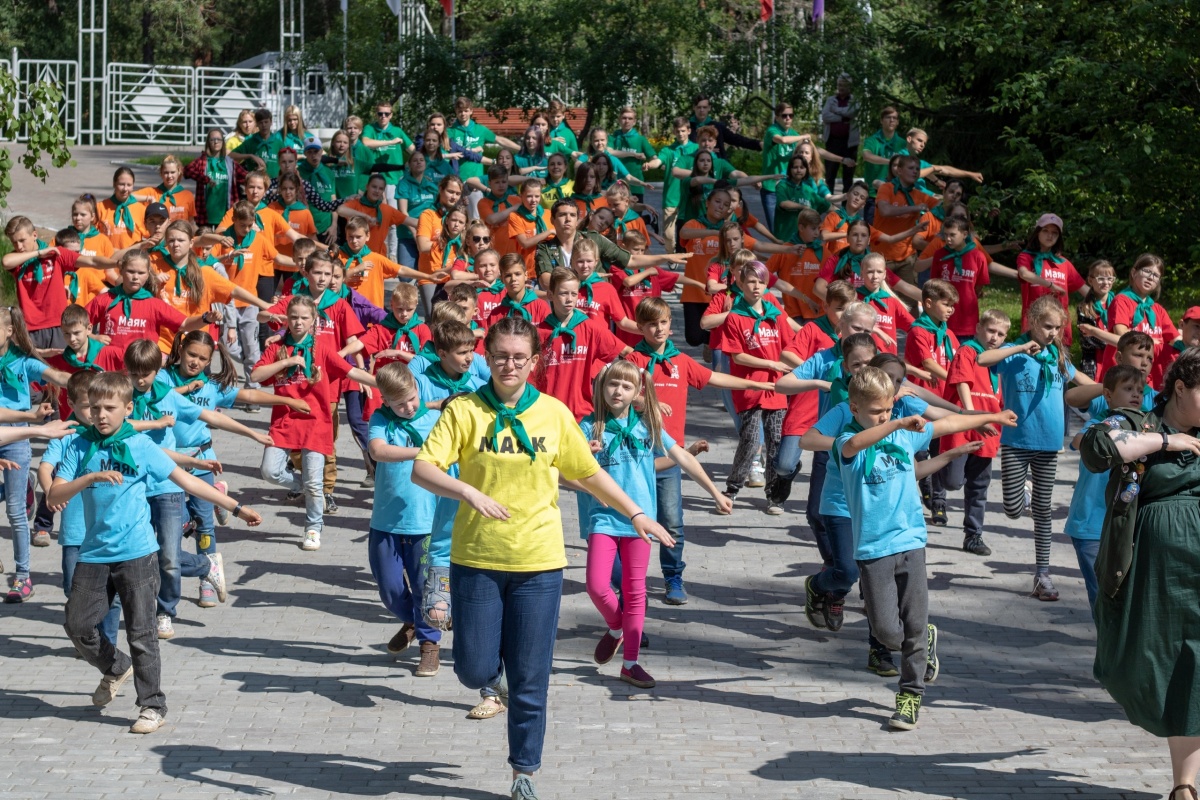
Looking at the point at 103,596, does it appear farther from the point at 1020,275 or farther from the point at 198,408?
the point at 1020,275

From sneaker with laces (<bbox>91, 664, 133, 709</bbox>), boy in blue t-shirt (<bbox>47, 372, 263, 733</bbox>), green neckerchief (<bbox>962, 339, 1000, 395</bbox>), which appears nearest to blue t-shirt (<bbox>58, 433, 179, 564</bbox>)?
boy in blue t-shirt (<bbox>47, 372, 263, 733</bbox>)

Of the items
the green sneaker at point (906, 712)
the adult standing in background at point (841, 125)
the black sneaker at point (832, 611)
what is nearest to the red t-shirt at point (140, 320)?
the black sneaker at point (832, 611)

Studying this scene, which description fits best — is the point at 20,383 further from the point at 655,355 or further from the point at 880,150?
the point at 880,150

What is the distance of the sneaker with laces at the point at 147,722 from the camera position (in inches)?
→ 272

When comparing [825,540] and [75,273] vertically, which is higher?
[75,273]

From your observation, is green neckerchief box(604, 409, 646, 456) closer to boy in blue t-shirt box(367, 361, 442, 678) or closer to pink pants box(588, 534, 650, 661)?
pink pants box(588, 534, 650, 661)

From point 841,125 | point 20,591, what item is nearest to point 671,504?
point 20,591

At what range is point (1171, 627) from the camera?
588cm

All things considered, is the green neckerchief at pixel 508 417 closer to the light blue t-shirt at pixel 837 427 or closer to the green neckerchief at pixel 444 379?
the light blue t-shirt at pixel 837 427

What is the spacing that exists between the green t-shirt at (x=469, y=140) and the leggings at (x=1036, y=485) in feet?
32.4

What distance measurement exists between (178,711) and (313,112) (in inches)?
1120

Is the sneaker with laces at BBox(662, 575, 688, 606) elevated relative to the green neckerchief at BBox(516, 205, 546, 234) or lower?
lower

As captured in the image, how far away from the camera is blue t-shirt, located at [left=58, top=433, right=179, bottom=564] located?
698 centimetres

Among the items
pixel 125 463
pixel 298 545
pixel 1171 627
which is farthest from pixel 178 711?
pixel 1171 627
